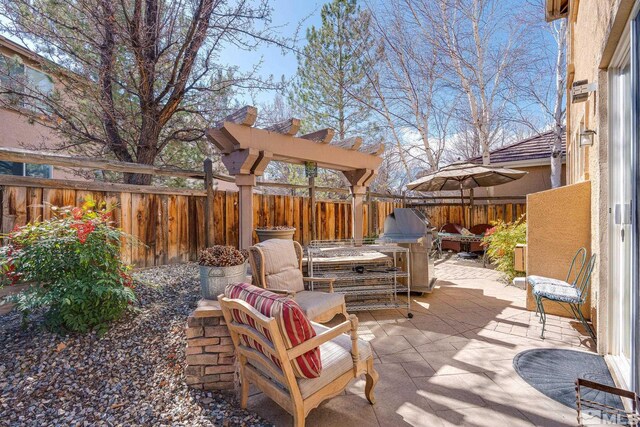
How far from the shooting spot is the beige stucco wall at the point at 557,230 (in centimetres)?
381

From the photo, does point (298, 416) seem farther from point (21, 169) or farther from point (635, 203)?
point (21, 169)

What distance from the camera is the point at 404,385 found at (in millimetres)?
2475

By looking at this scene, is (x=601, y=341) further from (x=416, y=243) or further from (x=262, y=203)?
(x=262, y=203)

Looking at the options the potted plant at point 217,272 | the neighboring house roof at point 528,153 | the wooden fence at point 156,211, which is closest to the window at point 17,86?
the wooden fence at point 156,211

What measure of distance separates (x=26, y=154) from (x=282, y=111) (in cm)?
1039

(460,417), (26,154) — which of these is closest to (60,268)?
(26,154)

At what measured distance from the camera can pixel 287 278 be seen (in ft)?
10.8

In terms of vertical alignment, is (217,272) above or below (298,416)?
above

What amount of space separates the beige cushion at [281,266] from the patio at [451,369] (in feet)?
3.15

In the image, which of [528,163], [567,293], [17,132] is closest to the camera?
[567,293]

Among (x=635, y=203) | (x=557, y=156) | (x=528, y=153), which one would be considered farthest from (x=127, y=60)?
(x=528, y=153)

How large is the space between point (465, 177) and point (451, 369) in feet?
20.2

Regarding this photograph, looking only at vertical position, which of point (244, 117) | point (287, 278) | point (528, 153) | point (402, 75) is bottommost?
point (287, 278)

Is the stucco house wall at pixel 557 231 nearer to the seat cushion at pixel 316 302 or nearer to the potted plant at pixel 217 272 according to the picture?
the seat cushion at pixel 316 302
